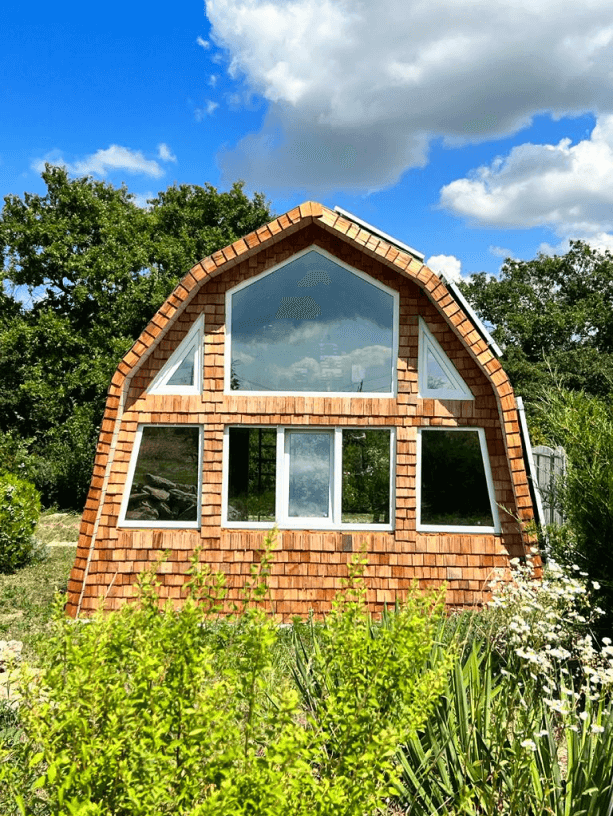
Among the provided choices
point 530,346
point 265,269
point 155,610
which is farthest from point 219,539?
point 530,346

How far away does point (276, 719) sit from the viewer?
2629 mm

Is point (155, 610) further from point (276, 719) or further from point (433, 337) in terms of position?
point (433, 337)

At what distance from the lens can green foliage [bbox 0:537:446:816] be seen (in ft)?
8.45

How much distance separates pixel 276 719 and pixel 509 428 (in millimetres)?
6479

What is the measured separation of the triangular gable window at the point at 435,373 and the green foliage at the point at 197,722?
18.7ft

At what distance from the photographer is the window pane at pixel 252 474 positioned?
9039mm

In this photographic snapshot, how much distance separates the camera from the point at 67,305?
74.4ft

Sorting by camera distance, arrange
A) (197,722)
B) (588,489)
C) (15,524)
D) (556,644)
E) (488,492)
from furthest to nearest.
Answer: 1. (15,524)
2. (488,492)
3. (588,489)
4. (556,644)
5. (197,722)

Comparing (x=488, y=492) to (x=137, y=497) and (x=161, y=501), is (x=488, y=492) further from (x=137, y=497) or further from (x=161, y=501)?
(x=137, y=497)

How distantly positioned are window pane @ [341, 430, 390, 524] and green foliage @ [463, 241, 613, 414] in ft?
72.5

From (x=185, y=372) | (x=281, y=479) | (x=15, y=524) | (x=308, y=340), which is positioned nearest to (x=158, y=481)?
(x=185, y=372)

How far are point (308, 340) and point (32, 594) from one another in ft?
18.3

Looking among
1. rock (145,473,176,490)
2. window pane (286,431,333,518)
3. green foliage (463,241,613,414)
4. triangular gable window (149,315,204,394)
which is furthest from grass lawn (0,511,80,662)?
green foliage (463,241,613,414)

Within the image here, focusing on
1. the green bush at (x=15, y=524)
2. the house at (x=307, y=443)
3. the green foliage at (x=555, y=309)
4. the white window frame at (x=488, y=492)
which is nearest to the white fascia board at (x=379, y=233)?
the house at (x=307, y=443)
